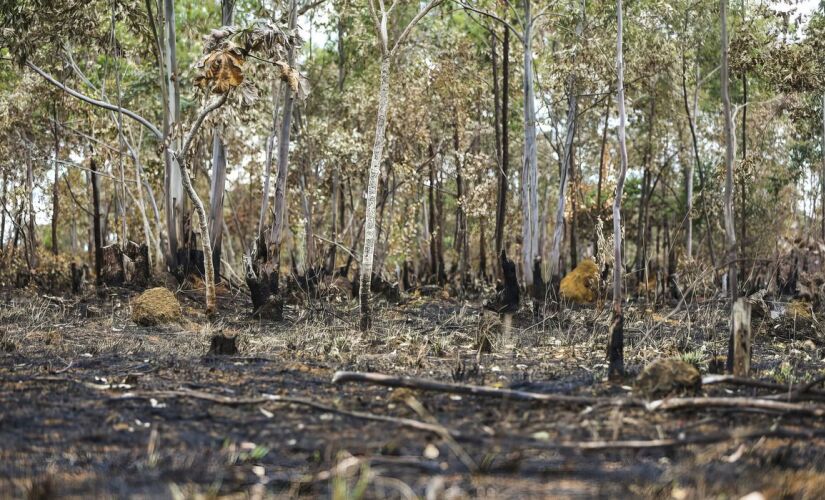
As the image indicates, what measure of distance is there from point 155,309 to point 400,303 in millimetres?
5028

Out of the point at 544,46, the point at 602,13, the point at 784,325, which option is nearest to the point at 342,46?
the point at 544,46

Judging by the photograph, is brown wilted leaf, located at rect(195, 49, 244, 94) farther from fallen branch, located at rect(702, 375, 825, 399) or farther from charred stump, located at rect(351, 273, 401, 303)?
charred stump, located at rect(351, 273, 401, 303)

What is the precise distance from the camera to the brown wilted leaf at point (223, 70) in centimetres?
880

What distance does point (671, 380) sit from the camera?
509cm

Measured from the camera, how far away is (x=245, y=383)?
5.76 metres

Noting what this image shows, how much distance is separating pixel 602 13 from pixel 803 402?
12.9 meters

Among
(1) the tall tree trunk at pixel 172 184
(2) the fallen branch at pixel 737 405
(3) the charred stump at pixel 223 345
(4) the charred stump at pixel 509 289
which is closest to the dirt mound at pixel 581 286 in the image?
(4) the charred stump at pixel 509 289

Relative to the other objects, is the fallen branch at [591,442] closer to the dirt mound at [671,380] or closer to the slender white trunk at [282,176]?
the dirt mound at [671,380]

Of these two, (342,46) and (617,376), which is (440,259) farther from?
(617,376)

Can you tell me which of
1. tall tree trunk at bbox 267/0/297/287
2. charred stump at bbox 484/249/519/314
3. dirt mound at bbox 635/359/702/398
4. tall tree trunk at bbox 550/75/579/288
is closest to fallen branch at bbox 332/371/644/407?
dirt mound at bbox 635/359/702/398

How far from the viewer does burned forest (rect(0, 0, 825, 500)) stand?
147 inches

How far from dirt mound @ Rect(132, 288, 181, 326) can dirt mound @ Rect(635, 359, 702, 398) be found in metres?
6.48

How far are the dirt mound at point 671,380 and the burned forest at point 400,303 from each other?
15mm

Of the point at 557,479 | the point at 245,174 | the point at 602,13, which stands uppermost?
the point at 602,13
